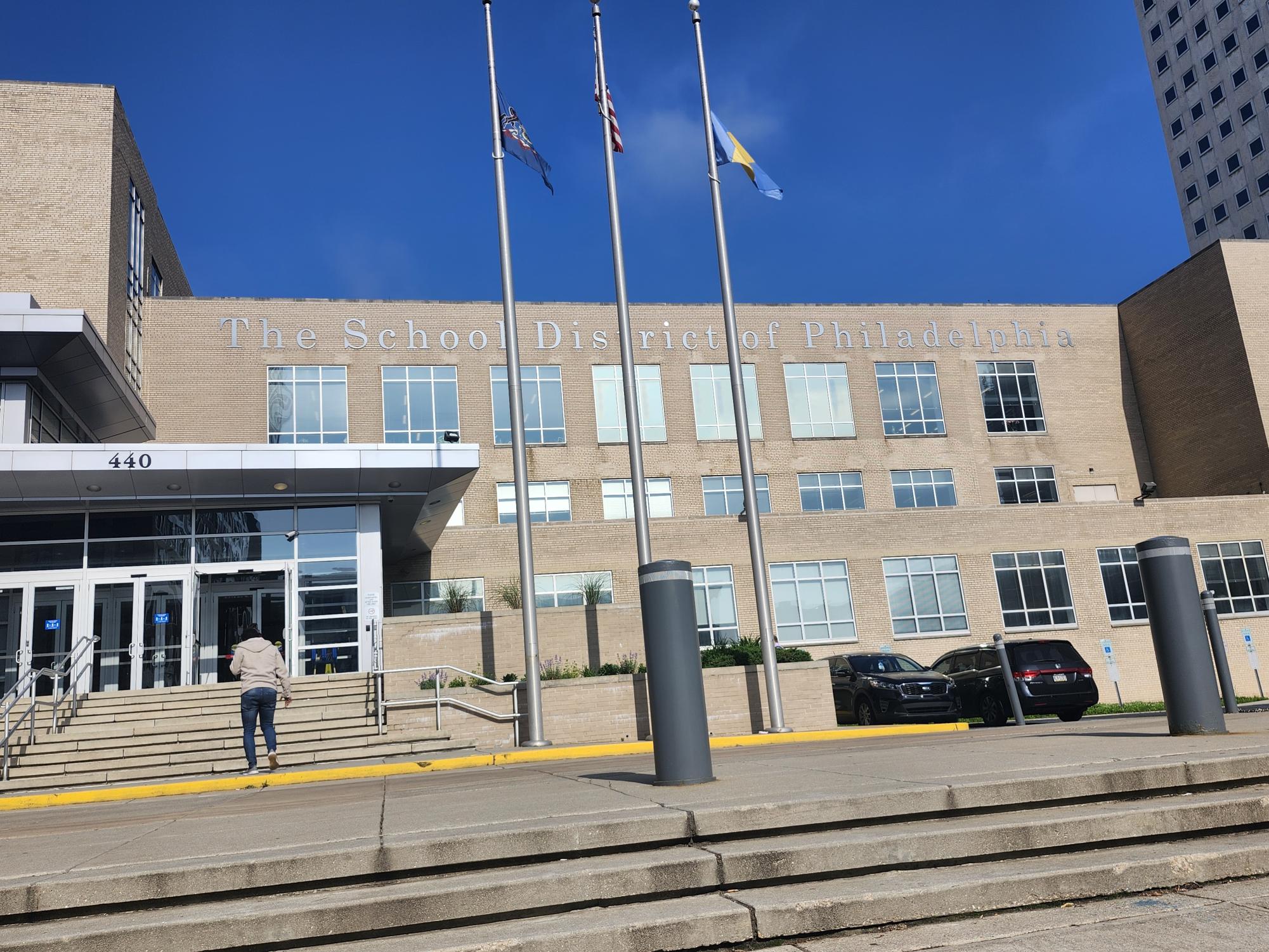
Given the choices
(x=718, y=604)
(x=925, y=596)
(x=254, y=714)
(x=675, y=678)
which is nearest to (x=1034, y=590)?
(x=925, y=596)

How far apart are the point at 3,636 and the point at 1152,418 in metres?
41.1

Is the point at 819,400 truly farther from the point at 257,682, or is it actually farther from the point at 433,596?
the point at 257,682

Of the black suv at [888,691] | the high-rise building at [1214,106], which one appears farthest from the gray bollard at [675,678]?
the high-rise building at [1214,106]

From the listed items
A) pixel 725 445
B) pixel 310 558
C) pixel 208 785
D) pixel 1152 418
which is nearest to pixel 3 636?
pixel 310 558

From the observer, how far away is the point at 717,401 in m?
39.3

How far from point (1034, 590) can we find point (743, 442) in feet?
59.1

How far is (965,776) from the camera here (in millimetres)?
5988

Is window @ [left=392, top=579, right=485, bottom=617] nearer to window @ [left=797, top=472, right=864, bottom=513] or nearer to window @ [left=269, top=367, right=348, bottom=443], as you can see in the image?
window @ [left=269, top=367, right=348, bottom=443]

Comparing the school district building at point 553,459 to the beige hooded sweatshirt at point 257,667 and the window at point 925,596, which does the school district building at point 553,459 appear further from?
the beige hooded sweatshirt at point 257,667

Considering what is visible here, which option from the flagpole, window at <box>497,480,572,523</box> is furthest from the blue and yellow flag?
window at <box>497,480,572,523</box>

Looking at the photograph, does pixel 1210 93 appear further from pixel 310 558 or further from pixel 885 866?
pixel 885 866

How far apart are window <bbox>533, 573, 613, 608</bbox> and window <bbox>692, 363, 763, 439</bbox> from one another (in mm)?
9698

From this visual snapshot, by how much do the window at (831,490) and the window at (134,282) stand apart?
76.5 ft

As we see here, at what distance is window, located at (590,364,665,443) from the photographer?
3816 centimetres
